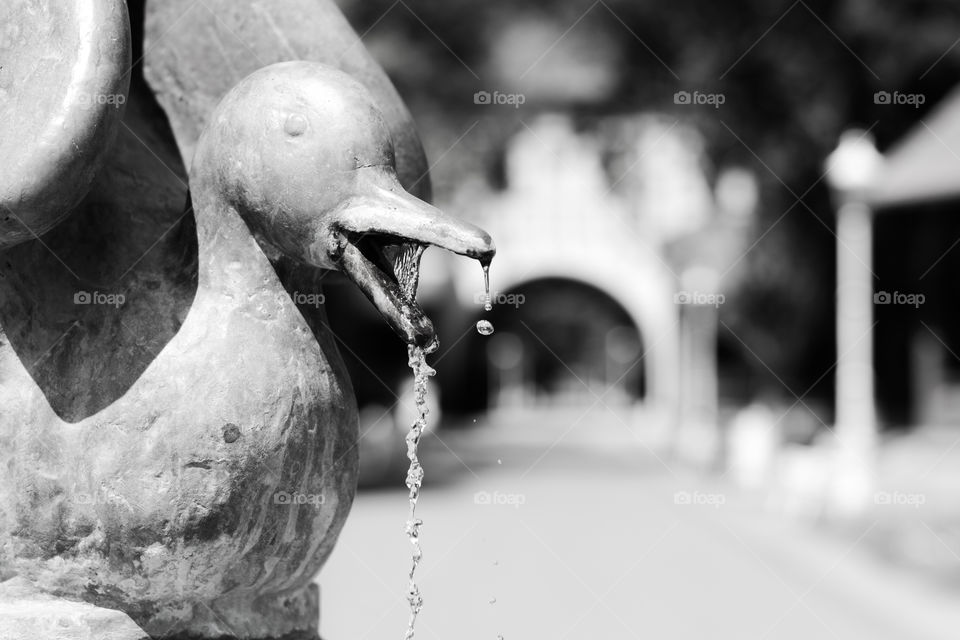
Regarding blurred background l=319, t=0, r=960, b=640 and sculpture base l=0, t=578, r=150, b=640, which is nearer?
sculpture base l=0, t=578, r=150, b=640

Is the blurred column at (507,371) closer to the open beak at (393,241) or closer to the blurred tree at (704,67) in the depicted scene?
the blurred tree at (704,67)

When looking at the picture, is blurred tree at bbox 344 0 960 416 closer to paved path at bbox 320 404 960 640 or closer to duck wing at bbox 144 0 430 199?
paved path at bbox 320 404 960 640

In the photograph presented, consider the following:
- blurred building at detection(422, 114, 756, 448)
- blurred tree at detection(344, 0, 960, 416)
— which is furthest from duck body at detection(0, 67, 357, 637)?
blurred tree at detection(344, 0, 960, 416)

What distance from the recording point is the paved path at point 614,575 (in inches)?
305

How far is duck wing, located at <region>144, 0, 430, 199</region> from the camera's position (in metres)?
2.81

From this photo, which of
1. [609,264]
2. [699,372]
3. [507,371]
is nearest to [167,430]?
[699,372]

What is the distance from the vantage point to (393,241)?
7.29ft

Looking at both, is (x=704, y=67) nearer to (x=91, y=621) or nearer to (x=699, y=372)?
(x=699, y=372)

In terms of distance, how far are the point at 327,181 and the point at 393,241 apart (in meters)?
0.16

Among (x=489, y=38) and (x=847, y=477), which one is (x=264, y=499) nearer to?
(x=847, y=477)

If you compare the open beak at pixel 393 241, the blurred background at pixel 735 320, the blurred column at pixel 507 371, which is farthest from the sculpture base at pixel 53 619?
the blurred column at pixel 507 371

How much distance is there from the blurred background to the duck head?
4748 millimetres

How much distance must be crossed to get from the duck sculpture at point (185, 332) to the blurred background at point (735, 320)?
457 cm

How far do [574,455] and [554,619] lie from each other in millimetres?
19408
